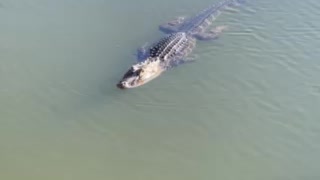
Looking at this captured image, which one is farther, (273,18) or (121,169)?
(273,18)

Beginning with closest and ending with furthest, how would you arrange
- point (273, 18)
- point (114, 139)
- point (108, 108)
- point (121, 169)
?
1. point (121, 169)
2. point (114, 139)
3. point (108, 108)
4. point (273, 18)

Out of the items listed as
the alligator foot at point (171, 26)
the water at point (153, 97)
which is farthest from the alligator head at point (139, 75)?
the alligator foot at point (171, 26)

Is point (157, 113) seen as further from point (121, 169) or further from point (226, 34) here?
point (226, 34)

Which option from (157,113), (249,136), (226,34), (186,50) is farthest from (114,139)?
(226,34)

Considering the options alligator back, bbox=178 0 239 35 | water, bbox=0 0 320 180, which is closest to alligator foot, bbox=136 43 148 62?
water, bbox=0 0 320 180

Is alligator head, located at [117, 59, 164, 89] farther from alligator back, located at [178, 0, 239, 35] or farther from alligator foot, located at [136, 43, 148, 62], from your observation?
alligator back, located at [178, 0, 239, 35]

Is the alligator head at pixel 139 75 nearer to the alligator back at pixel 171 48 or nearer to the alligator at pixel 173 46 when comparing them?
the alligator at pixel 173 46
